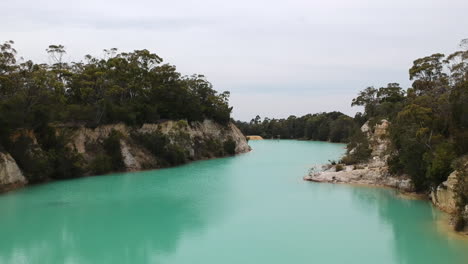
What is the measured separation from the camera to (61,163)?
33.6 m

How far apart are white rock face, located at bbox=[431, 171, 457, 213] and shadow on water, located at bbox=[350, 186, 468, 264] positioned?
442 millimetres

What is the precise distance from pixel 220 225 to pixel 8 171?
17.4 meters

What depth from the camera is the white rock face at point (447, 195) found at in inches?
723

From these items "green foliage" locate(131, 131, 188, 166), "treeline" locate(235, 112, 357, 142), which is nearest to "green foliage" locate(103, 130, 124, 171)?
"green foliage" locate(131, 131, 188, 166)

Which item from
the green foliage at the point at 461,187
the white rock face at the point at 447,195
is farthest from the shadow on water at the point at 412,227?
the green foliage at the point at 461,187

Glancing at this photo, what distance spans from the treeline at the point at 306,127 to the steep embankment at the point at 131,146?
4536cm

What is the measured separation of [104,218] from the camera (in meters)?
20.5

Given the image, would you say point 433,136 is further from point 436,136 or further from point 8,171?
point 8,171

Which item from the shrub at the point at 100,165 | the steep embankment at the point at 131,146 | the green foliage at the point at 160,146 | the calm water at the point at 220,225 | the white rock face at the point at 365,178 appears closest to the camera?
the calm water at the point at 220,225

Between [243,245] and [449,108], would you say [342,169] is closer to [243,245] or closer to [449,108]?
[449,108]

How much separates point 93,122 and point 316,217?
90.3 ft

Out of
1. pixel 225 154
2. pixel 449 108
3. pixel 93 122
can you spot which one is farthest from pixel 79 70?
pixel 449 108

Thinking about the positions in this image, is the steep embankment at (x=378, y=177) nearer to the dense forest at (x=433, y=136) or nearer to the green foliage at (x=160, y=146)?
the dense forest at (x=433, y=136)

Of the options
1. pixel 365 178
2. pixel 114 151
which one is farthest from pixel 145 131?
pixel 365 178
